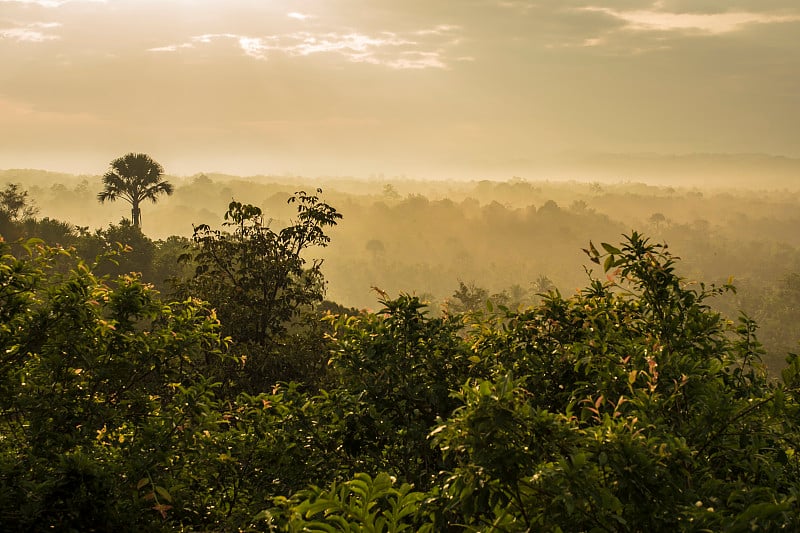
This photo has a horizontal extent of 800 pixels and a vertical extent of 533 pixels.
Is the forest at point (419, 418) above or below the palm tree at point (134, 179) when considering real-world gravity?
below

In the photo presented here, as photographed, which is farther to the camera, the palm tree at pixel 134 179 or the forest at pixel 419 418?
the palm tree at pixel 134 179

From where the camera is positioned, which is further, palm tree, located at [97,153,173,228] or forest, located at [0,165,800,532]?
palm tree, located at [97,153,173,228]

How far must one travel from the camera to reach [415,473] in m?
5.59

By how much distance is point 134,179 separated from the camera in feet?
164

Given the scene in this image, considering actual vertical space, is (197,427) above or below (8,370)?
below

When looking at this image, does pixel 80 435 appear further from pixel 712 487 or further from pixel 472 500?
pixel 712 487

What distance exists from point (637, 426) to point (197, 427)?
392 cm

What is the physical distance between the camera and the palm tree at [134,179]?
49062 millimetres

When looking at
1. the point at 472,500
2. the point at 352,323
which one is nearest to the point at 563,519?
the point at 472,500

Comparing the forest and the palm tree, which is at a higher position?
the palm tree

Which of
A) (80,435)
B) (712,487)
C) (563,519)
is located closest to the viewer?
(563,519)

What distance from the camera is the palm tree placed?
4906 cm

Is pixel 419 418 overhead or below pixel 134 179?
below

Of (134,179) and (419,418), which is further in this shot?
(134,179)
